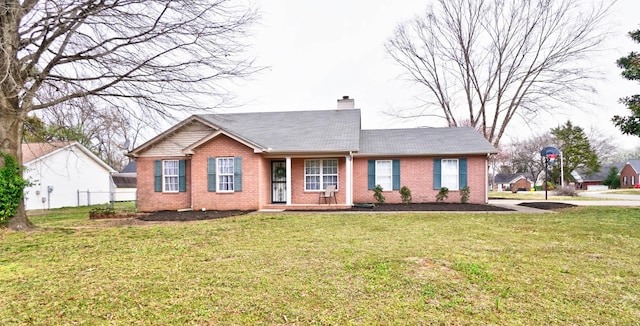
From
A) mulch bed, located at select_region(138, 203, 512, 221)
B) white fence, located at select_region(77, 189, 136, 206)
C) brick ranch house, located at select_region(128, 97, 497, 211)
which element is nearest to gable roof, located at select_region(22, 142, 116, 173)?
white fence, located at select_region(77, 189, 136, 206)

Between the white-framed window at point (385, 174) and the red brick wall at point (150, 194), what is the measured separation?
881cm

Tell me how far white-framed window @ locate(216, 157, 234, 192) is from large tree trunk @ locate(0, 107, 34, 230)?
245 inches

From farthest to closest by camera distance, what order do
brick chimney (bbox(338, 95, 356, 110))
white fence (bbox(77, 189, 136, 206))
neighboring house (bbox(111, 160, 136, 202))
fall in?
neighboring house (bbox(111, 160, 136, 202)) < white fence (bbox(77, 189, 136, 206)) < brick chimney (bbox(338, 95, 356, 110))

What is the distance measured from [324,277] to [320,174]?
430 inches

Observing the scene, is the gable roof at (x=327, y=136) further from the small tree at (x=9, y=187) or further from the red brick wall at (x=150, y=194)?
the small tree at (x=9, y=187)

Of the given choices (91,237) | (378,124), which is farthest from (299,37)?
(378,124)

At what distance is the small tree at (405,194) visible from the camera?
15.4 metres

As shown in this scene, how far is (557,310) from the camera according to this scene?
135 inches

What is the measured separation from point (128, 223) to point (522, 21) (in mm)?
26691

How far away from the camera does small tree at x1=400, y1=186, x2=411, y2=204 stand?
50.6 feet

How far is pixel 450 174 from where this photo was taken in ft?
51.4

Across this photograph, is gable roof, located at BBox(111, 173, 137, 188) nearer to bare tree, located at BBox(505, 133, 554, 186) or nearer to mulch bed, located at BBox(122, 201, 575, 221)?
mulch bed, located at BBox(122, 201, 575, 221)

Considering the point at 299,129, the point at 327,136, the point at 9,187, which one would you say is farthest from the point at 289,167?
the point at 9,187

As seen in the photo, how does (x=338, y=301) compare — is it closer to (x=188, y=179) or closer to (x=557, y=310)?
(x=557, y=310)
